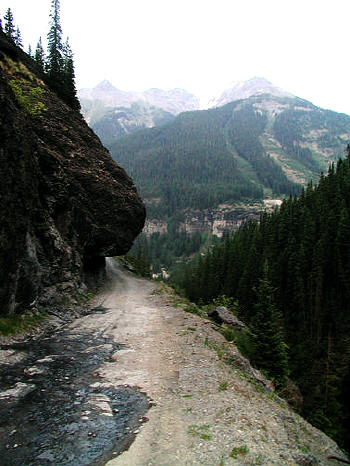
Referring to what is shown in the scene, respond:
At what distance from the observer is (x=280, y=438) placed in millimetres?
6168

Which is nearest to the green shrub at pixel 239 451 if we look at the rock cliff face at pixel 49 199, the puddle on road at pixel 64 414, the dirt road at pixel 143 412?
the dirt road at pixel 143 412

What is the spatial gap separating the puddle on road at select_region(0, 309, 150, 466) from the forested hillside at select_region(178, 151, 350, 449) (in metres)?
14.3

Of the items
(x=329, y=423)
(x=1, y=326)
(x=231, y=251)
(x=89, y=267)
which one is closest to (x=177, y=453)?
(x=1, y=326)

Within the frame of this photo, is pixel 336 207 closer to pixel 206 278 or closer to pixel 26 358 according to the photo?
pixel 206 278

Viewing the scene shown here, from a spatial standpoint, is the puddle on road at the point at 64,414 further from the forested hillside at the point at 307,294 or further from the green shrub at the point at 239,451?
the forested hillside at the point at 307,294

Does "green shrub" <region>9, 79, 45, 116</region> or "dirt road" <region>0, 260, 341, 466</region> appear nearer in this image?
"dirt road" <region>0, 260, 341, 466</region>

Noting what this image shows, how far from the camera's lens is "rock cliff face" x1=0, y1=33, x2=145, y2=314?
12.4 metres

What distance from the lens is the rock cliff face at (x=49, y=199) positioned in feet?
40.5

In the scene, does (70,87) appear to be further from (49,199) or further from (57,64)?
(49,199)

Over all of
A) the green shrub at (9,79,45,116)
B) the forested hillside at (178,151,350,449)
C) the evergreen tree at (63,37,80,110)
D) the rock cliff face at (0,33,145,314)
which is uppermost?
the evergreen tree at (63,37,80,110)

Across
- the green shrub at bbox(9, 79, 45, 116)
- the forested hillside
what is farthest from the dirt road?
the green shrub at bbox(9, 79, 45, 116)

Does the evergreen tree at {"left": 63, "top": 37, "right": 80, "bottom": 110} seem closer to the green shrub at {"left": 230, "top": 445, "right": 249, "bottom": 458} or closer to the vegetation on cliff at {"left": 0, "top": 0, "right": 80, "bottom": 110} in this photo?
the vegetation on cliff at {"left": 0, "top": 0, "right": 80, "bottom": 110}

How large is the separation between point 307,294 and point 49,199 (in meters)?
45.7

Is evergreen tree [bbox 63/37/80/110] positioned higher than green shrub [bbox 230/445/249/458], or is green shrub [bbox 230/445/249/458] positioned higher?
evergreen tree [bbox 63/37/80/110]
